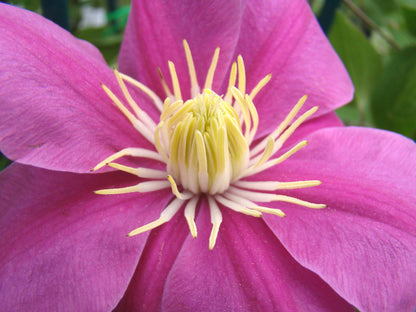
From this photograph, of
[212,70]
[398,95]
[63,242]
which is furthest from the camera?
[398,95]

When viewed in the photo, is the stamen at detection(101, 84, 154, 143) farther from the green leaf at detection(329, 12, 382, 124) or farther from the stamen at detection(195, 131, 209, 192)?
the green leaf at detection(329, 12, 382, 124)

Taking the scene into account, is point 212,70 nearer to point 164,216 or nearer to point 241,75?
point 241,75

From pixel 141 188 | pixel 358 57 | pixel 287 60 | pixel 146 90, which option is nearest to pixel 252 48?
pixel 287 60

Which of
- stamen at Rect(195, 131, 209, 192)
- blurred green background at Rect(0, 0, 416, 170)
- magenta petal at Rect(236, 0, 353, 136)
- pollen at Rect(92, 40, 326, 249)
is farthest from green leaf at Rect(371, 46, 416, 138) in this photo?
stamen at Rect(195, 131, 209, 192)

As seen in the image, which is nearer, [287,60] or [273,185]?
[273,185]

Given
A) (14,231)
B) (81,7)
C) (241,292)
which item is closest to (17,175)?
(14,231)

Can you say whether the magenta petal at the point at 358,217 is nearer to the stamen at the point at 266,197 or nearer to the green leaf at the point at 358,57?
the stamen at the point at 266,197
